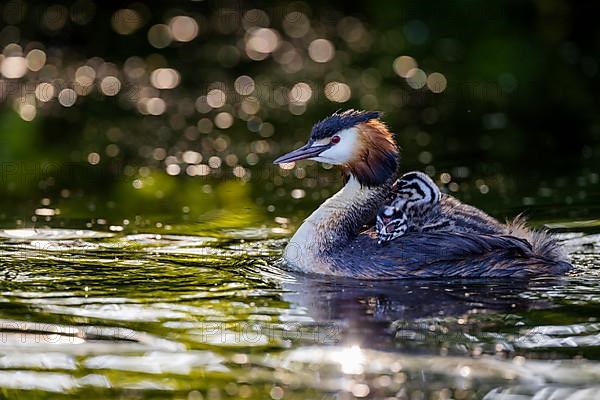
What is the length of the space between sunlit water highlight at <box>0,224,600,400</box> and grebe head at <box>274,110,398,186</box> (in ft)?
3.20

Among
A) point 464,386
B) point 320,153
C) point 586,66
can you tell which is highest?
point 586,66

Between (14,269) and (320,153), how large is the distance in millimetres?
2588

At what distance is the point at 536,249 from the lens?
10.1 m

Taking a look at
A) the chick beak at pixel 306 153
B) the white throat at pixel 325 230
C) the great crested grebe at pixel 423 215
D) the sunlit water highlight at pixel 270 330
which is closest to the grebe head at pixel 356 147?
the chick beak at pixel 306 153

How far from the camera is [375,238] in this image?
10133mm

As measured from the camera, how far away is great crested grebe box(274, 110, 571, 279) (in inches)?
386

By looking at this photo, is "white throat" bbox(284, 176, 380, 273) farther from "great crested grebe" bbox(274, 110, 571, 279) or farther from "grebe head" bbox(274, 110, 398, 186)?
"grebe head" bbox(274, 110, 398, 186)

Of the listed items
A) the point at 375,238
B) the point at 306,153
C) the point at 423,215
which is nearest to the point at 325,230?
the point at 375,238

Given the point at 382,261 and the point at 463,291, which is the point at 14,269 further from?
the point at 463,291

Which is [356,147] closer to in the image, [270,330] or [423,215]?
[423,215]

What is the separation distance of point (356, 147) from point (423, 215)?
767 millimetres

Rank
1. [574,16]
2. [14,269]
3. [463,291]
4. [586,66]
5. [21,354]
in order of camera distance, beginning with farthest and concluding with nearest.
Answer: [574,16] → [586,66] → [14,269] → [463,291] → [21,354]

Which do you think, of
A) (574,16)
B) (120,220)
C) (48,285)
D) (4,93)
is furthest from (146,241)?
(574,16)

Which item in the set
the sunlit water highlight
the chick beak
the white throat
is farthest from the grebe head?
the sunlit water highlight
